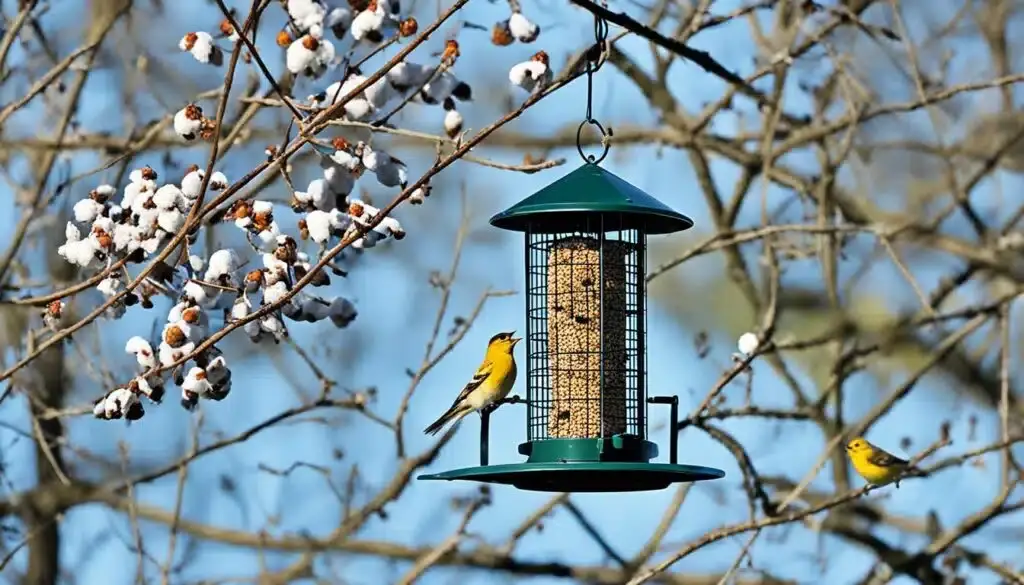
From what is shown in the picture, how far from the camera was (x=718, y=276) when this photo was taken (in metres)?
15.6

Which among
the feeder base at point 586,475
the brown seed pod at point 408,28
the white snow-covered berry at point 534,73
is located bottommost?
the feeder base at point 586,475

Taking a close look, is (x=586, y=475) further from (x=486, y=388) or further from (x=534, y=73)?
(x=534, y=73)

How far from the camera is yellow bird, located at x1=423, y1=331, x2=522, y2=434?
725cm

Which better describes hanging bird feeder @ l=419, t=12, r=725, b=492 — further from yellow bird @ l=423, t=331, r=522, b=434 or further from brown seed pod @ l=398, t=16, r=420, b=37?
brown seed pod @ l=398, t=16, r=420, b=37

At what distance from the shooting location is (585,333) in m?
7.14

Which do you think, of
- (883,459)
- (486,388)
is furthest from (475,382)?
(883,459)

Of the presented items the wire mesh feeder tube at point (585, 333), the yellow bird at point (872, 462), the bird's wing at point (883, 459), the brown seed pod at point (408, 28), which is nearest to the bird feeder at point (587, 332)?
the wire mesh feeder tube at point (585, 333)

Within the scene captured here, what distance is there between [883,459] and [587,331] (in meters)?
3.82

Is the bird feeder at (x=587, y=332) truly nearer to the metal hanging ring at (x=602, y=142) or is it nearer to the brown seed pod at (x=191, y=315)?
the metal hanging ring at (x=602, y=142)

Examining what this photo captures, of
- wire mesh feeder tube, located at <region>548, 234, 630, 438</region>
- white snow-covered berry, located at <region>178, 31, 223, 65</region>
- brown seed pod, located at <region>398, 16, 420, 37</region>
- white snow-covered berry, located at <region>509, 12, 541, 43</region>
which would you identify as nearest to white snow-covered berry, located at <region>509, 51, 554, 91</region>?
white snow-covered berry, located at <region>509, 12, 541, 43</region>

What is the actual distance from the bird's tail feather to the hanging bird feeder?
21 centimetres

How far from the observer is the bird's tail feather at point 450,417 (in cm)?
727

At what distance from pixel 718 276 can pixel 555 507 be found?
241 inches

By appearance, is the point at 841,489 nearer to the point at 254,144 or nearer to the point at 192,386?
the point at 254,144
